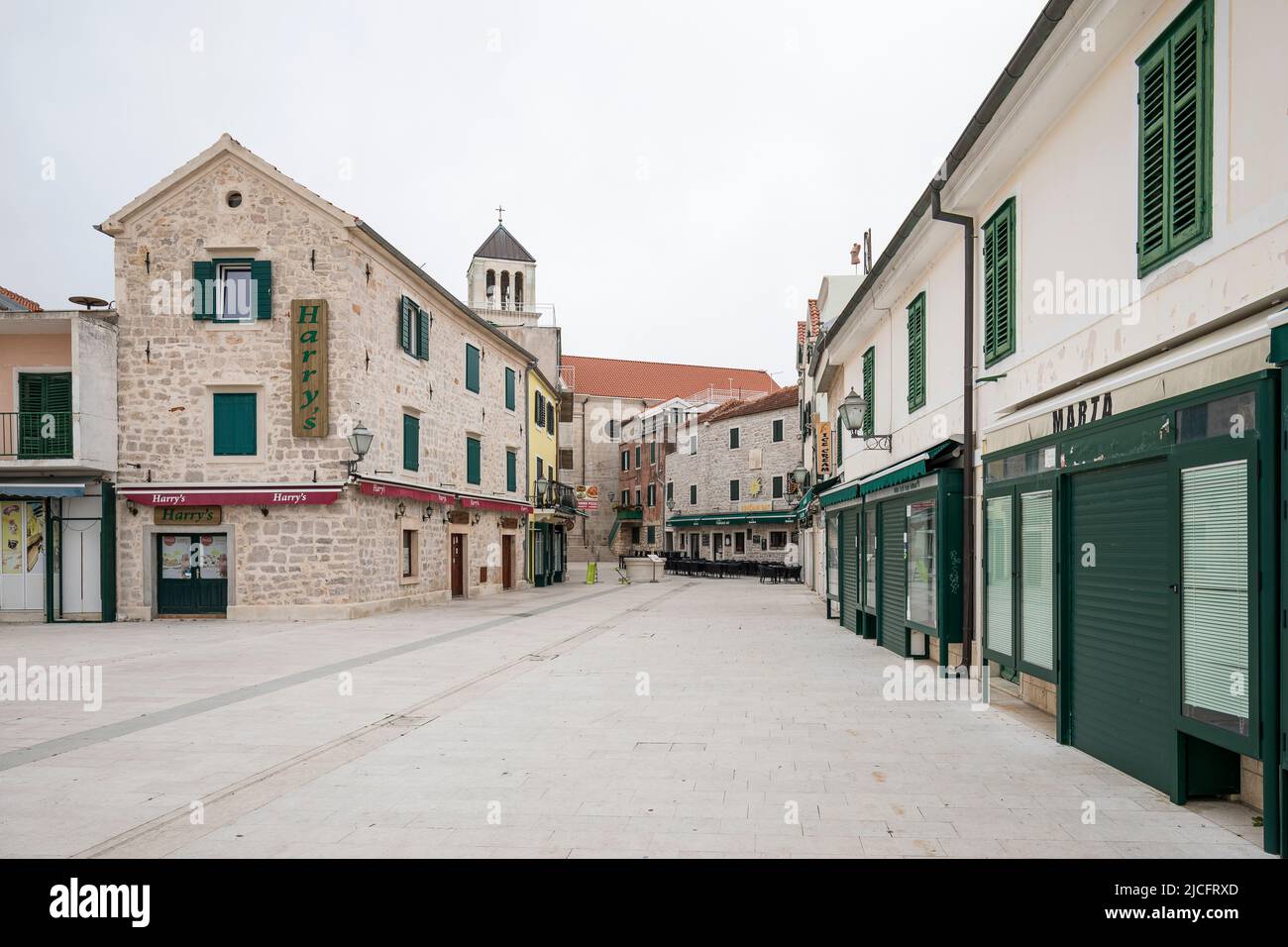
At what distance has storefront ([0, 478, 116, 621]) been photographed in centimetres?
1925

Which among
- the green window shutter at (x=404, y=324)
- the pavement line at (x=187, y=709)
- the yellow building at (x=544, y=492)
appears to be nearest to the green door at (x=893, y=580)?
the pavement line at (x=187, y=709)

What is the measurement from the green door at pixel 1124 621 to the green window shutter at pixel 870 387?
9.78 metres

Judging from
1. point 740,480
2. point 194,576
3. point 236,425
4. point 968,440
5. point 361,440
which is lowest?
point 194,576

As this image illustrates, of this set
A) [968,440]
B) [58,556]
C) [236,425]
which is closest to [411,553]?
[236,425]

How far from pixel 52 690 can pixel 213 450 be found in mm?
10042

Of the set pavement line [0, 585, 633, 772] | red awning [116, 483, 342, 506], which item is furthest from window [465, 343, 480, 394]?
pavement line [0, 585, 633, 772]

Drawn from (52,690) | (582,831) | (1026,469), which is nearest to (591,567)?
(52,690)

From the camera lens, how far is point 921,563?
453 inches

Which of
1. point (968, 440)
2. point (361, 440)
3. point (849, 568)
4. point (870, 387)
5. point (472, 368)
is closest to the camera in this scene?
point (968, 440)

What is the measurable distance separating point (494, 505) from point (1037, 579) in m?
22.4

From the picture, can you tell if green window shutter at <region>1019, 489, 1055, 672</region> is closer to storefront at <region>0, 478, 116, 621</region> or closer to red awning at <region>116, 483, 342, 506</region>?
red awning at <region>116, 483, 342, 506</region>

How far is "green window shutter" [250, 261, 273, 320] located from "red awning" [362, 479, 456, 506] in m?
4.37

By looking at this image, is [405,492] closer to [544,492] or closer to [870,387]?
[870,387]
